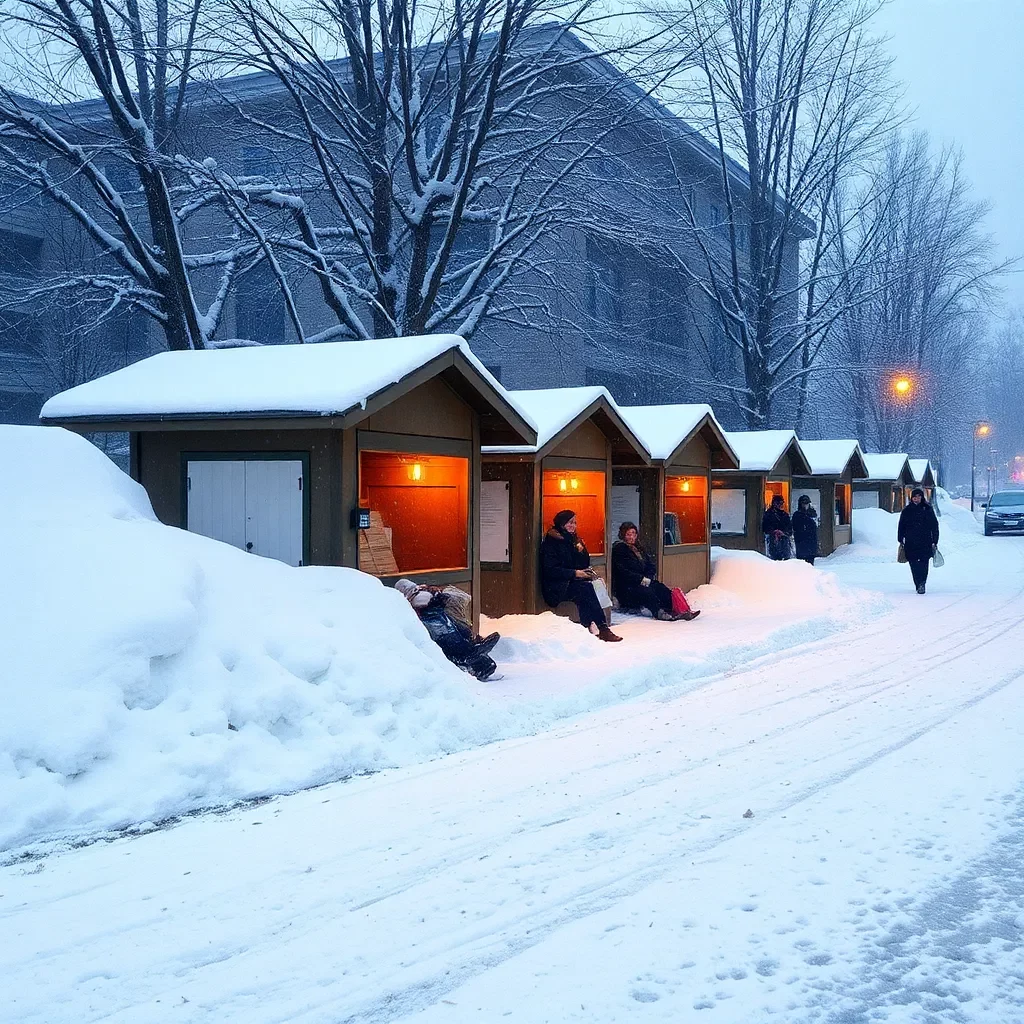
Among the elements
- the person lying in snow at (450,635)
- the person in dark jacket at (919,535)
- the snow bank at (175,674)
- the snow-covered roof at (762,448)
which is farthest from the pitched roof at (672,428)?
the snow bank at (175,674)

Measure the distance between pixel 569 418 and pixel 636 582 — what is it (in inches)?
116

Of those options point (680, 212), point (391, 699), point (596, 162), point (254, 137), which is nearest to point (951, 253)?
point (680, 212)

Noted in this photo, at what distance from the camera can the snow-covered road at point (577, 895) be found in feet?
13.2

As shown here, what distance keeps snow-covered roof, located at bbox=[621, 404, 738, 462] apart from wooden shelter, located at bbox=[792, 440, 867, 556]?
36.4 feet

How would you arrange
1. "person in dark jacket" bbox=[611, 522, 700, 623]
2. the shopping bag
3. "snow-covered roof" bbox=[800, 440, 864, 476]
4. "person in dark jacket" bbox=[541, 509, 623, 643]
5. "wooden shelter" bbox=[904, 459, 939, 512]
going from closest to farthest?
"person in dark jacket" bbox=[541, 509, 623, 643] < the shopping bag < "person in dark jacket" bbox=[611, 522, 700, 623] < "snow-covered roof" bbox=[800, 440, 864, 476] < "wooden shelter" bbox=[904, 459, 939, 512]

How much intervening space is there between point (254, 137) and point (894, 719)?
1403cm

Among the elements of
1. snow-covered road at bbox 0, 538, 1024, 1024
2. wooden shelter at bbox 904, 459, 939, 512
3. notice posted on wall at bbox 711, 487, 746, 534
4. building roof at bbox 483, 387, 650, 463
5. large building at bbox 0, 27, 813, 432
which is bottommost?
snow-covered road at bbox 0, 538, 1024, 1024

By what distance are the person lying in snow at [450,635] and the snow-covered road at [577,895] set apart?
2.29 m

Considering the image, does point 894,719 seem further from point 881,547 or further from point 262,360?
point 881,547

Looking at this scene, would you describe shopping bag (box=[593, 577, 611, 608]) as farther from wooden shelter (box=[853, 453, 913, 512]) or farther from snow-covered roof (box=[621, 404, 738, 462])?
wooden shelter (box=[853, 453, 913, 512])

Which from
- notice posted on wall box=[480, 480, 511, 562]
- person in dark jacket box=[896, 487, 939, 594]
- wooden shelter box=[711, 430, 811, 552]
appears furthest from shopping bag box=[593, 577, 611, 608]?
wooden shelter box=[711, 430, 811, 552]

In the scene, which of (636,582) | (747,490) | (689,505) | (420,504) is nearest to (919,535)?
(689,505)

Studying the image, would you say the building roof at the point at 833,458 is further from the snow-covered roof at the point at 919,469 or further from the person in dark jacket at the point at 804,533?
the snow-covered roof at the point at 919,469

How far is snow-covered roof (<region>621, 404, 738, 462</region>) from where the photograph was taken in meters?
17.6
